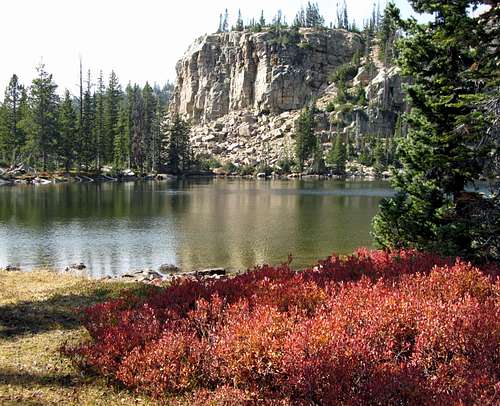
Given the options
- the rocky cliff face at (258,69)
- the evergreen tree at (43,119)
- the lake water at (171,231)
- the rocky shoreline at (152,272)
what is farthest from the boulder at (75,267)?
the rocky cliff face at (258,69)

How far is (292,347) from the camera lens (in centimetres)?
554

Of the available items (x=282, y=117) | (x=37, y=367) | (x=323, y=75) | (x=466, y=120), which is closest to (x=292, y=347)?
(x=37, y=367)

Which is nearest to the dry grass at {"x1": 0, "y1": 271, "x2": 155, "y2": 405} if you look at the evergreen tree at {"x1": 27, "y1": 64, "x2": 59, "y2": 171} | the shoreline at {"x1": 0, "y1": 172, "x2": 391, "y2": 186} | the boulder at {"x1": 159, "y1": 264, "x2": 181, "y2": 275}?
the boulder at {"x1": 159, "y1": 264, "x2": 181, "y2": 275}

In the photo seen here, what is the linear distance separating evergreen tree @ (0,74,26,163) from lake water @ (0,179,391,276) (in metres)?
40.8

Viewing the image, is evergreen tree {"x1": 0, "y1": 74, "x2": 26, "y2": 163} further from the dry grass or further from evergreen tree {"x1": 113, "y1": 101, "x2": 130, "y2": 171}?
the dry grass

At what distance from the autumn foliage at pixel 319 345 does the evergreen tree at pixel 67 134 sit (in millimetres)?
91189

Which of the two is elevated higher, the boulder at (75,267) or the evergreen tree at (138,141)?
the evergreen tree at (138,141)

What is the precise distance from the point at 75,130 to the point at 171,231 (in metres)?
69.5

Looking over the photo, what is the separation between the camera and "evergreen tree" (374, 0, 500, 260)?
13125 mm

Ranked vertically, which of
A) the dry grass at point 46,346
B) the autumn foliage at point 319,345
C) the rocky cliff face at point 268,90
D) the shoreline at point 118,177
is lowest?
the dry grass at point 46,346

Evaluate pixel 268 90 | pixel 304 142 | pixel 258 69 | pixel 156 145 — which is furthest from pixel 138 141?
pixel 258 69

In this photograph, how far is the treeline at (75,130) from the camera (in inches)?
3578

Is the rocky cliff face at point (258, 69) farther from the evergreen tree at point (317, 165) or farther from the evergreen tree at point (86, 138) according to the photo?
the evergreen tree at point (86, 138)

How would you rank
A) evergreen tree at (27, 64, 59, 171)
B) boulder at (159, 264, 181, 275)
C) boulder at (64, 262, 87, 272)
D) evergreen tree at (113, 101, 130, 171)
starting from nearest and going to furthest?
boulder at (64, 262, 87, 272) < boulder at (159, 264, 181, 275) < evergreen tree at (27, 64, 59, 171) < evergreen tree at (113, 101, 130, 171)
